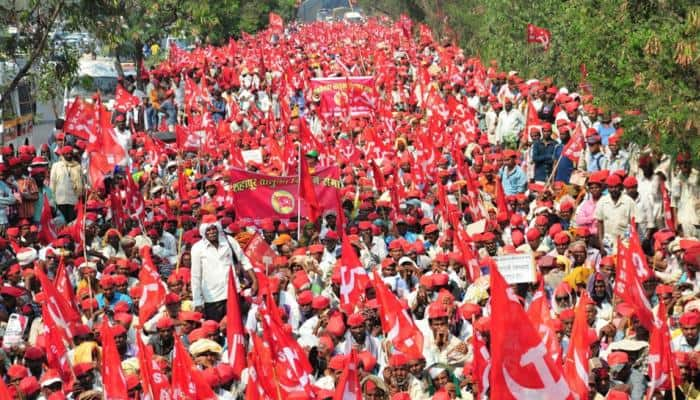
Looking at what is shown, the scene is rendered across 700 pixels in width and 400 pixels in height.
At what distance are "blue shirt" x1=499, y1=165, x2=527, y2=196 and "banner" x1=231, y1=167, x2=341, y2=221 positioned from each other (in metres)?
2.01

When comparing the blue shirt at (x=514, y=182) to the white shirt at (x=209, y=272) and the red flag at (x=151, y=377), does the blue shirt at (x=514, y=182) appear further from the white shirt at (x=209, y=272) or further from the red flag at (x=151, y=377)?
the red flag at (x=151, y=377)

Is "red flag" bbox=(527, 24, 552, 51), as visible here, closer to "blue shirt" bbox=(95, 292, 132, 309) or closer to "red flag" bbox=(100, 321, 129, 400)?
"blue shirt" bbox=(95, 292, 132, 309)

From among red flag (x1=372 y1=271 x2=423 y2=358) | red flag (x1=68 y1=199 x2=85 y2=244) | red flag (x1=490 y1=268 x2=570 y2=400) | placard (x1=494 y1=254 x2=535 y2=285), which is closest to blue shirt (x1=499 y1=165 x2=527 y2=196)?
red flag (x1=68 y1=199 x2=85 y2=244)

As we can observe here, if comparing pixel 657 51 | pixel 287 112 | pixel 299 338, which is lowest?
pixel 287 112

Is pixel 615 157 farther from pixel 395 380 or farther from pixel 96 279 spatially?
pixel 395 380

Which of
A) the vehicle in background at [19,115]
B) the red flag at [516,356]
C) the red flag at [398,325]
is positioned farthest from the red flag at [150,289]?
the vehicle in background at [19,115]

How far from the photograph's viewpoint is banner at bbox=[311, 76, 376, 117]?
934 inches

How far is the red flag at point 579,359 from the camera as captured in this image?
8188 mm

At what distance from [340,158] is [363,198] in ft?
12.8

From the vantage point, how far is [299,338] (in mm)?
10688

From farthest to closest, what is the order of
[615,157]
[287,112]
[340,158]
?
[287,112], [340,158], [615,157]

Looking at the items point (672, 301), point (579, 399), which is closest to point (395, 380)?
point (579, 399)

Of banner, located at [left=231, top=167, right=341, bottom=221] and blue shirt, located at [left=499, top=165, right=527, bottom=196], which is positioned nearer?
banner, located at [left=231, top=167, right=341, bottom=221]

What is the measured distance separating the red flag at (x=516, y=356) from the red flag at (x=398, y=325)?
3127 mm
